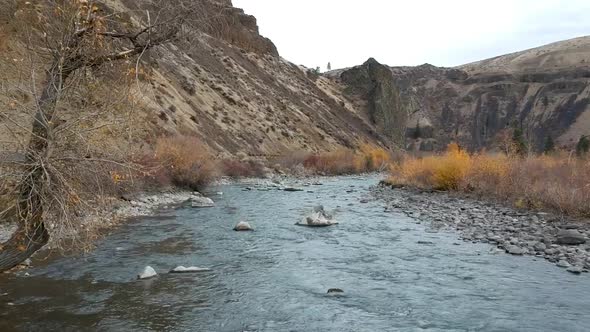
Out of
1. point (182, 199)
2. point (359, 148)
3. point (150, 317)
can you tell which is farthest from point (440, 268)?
point (359, 148)

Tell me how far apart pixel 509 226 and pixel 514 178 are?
6.48 meters

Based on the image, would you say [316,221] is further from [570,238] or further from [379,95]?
[379,95]

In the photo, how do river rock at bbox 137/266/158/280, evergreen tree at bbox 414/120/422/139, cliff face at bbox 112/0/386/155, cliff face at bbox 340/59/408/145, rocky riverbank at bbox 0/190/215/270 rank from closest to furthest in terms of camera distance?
river rock at bbox 137/266/158/280
rocky riverbank at bbox 0/190/215/270
cliff face at bbox 112/0/386/155
cliff face at bbox 340/59/408/145
evergreen tree at bbox 414/120/422/139

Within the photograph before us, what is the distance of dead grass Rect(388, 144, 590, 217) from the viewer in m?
16.7

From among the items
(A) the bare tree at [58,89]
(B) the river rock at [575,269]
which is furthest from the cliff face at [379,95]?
(A) the bare tree at [58,89]

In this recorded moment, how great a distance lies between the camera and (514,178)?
20812 millimetres

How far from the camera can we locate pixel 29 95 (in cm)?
666

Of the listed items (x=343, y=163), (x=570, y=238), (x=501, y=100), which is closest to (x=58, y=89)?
(x=570, y=238)

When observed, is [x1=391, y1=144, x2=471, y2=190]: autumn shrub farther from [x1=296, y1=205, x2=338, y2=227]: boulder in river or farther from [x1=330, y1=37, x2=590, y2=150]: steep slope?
[x1=330, y1=37, x2=590, y2=150]: steep slope

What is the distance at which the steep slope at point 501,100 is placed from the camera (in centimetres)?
12581

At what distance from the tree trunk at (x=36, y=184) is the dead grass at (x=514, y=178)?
15680 mm

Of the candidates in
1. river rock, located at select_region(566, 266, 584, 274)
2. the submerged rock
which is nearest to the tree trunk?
the submerged rock

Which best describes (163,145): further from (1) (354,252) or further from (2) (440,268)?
(2) (440,268)

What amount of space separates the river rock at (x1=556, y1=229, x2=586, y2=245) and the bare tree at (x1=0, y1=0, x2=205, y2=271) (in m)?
10.9
